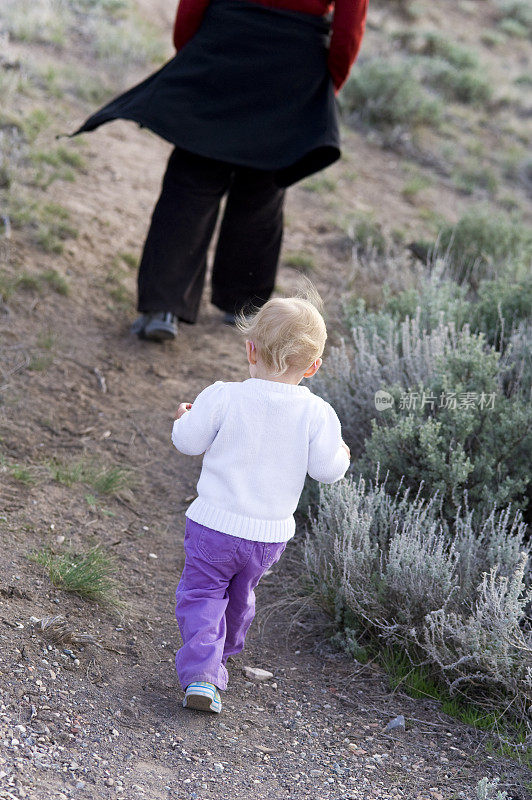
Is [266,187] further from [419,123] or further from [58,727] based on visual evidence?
[419,123]

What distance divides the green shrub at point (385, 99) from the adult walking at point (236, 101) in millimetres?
4740

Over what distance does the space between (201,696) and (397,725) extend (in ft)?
1.91

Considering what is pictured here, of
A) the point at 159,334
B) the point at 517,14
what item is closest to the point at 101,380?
the point at 159,334

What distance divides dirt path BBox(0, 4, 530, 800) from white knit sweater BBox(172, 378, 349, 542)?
523 mm

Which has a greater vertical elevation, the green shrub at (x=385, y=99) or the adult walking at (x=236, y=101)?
the adult walking at (x=236, y=101)

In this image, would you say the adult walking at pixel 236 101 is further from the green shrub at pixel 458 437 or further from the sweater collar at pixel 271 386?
the sweater collar at pixel 271 386

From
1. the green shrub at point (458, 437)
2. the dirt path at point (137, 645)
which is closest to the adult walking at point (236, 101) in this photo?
the dirt path at point (137, 645)

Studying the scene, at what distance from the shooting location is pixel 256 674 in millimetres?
2678

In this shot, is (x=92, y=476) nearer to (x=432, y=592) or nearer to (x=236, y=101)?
(x=432, y=592)

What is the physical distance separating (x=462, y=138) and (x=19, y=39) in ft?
14.5

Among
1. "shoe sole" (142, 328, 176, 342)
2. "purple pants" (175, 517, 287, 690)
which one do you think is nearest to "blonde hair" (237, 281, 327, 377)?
"purple pants" (175, 517, 287, 690)

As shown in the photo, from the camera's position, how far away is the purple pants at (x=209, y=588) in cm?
238

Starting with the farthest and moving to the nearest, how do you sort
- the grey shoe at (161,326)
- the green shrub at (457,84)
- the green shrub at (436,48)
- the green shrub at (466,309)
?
the green shrub at (436,48)
the green shrub at (457,84)
the grey shoe at (161,326)
the green shrub at (466,309)

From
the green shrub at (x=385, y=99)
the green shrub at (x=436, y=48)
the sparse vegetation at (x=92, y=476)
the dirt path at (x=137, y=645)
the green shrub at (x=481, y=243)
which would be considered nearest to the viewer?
the dirt path at (x=137, y=645)
